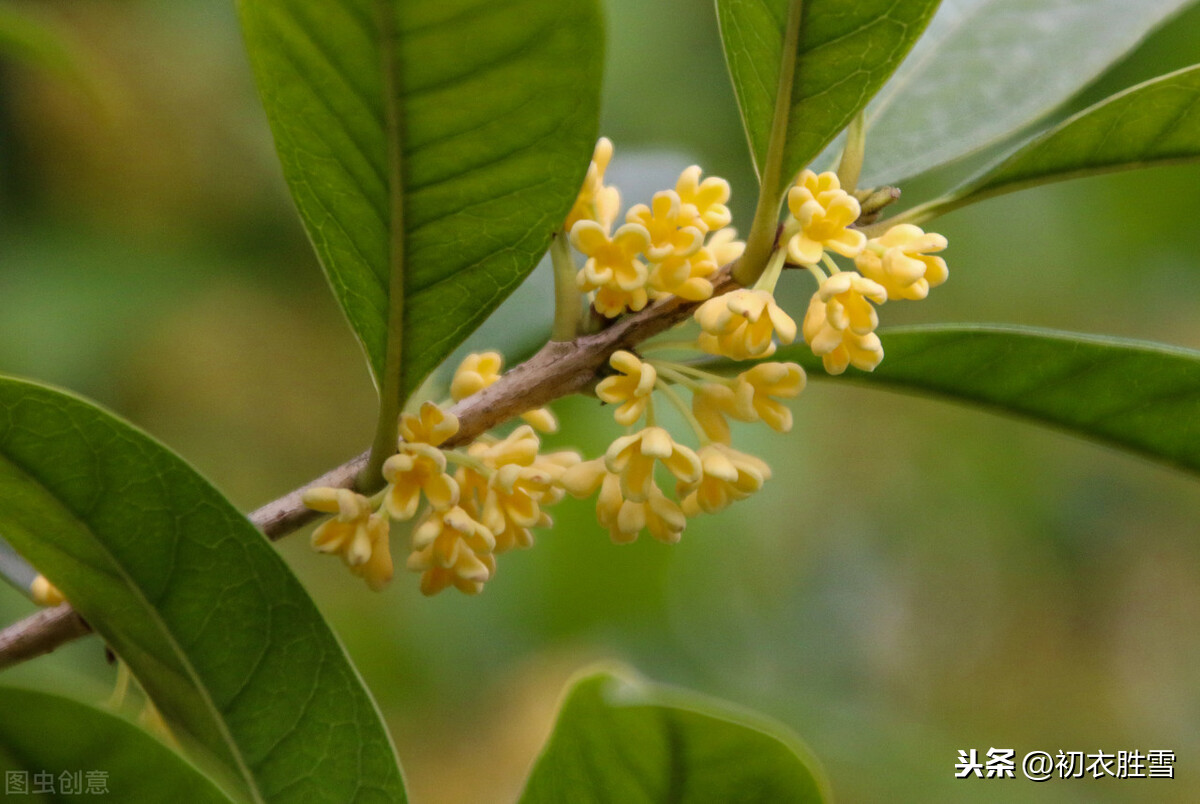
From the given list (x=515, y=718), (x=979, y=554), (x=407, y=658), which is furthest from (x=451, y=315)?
(x=979, y=554)

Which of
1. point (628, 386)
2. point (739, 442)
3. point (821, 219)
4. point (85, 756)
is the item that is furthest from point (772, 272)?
point (739, 442)

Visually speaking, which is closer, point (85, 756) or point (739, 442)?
point (85, 756)

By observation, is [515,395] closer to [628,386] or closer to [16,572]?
[628,386]

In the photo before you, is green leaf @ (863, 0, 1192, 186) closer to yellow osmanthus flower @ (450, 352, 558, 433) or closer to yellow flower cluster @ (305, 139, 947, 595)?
yellow flower cluster @ (305, 139, 947, 595)

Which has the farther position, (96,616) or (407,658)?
(407,658)

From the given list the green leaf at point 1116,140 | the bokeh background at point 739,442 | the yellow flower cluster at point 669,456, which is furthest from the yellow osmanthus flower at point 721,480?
the bokeh background at point 739,442

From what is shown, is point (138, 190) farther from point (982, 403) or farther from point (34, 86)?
point (982, 403)
